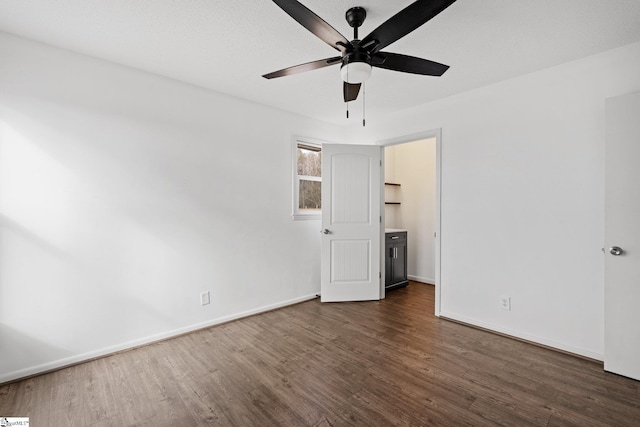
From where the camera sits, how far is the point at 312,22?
1494 millimetres

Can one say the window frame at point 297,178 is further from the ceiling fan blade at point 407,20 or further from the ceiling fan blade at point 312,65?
the ceiling fan blade at point 407,20

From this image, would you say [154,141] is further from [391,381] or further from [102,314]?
[391,381]

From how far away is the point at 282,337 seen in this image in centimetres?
286

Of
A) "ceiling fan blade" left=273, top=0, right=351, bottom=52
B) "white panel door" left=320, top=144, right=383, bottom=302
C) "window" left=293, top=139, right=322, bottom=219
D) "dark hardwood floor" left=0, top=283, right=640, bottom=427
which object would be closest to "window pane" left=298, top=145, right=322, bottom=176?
"window" left=293, top=139, right=322, bottom=219

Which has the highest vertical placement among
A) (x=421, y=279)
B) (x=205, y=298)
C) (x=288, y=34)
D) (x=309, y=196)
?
(x=288, y=34)

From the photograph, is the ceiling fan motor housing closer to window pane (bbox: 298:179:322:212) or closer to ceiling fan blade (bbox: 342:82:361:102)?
ceiling fan blade (bbox: 342:82:361:102)

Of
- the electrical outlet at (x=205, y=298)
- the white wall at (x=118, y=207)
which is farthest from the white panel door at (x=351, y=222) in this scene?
the electrical outlet at (x=205, y=298)

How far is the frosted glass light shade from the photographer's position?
176 centimetres

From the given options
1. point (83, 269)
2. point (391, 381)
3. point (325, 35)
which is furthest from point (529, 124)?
point (83, 269)

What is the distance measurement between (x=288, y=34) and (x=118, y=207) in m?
2.04

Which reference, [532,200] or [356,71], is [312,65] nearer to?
[356,71]

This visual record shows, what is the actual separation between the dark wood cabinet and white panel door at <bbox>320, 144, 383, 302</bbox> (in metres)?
0.37

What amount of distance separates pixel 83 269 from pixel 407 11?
2958mm

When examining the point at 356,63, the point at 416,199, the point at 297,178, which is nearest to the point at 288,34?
the point at 356,63
